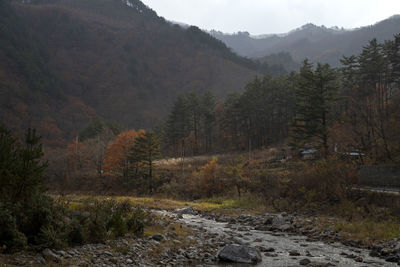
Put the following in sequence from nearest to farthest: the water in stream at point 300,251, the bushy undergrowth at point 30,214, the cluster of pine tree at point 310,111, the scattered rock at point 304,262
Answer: the bushy undergrowth at point 30,214, the scattered rock at point 304,262, the water in stream at point 300,251, the cluster of pine tree at point 310,111

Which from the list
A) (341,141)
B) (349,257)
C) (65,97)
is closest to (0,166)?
(349,257)

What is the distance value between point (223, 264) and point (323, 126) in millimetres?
30999

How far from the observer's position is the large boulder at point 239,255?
13.7 meters

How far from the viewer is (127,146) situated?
195 ft

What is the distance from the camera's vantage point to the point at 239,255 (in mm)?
13859

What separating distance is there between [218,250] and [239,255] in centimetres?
182

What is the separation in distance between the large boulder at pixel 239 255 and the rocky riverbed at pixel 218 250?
0.28m

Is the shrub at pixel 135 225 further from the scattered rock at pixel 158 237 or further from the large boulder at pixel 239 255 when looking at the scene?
the large boulder at pixel 239 255

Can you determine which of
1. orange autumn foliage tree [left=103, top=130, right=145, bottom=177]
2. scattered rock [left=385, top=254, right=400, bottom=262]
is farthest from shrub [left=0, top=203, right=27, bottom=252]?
orange autumn foliage tree [left=103, top=130, right=145, bottom=177]

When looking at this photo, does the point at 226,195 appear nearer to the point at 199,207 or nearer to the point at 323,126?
the point at 199,207

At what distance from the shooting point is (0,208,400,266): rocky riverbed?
34.2 ft

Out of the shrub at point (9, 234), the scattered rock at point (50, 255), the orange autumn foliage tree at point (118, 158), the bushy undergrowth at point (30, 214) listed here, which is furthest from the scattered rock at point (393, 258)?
the orange autumn foliage tree at point (118, 158)

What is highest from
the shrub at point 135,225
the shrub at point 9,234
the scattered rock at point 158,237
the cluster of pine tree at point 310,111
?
the cluster of pine tree at point 310,111

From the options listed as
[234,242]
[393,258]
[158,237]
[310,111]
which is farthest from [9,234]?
[310,111]
